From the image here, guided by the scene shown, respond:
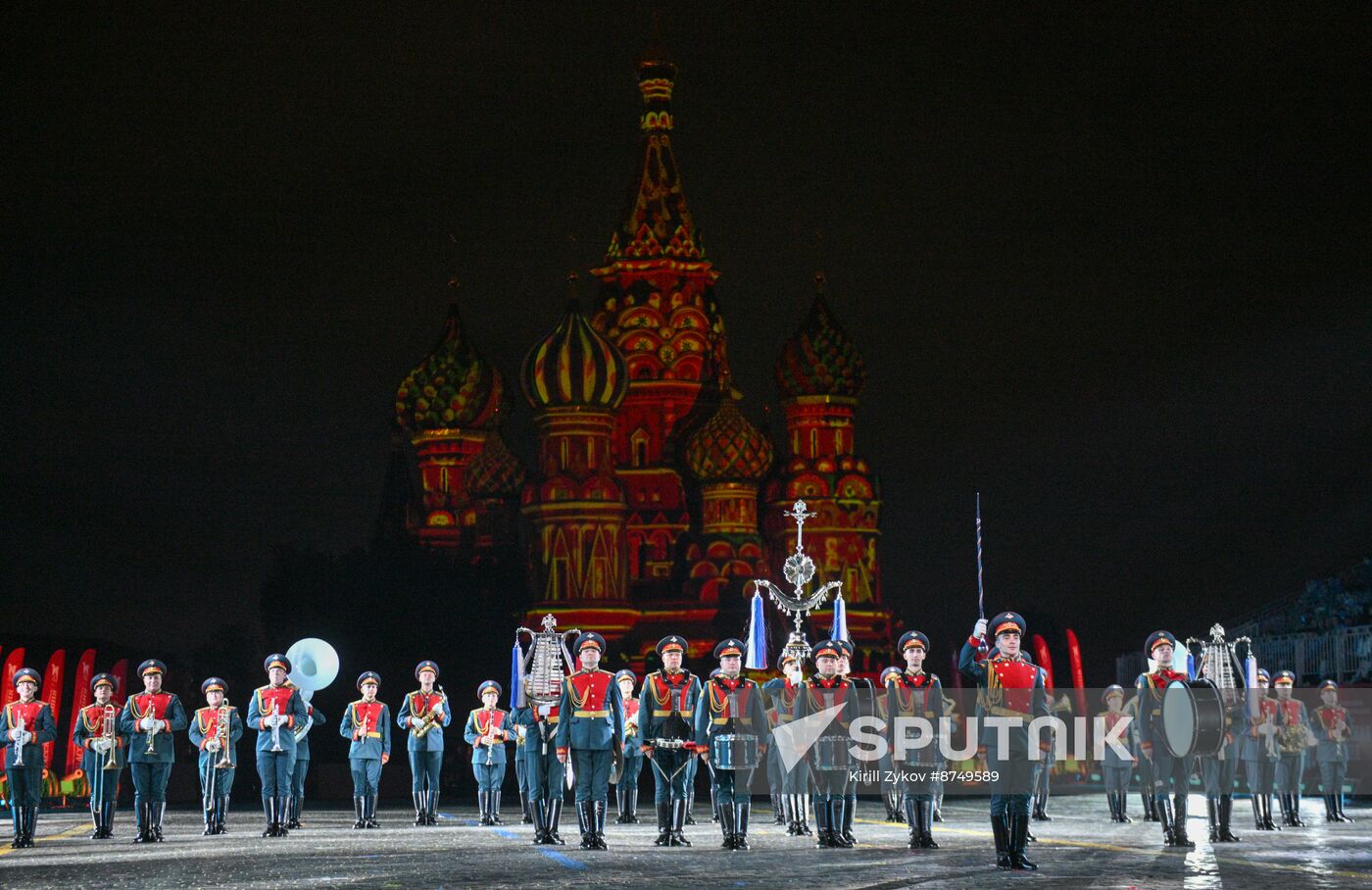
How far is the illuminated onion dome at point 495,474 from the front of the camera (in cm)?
7194

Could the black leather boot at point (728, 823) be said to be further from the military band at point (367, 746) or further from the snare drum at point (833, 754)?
the military band at point (367, 746)

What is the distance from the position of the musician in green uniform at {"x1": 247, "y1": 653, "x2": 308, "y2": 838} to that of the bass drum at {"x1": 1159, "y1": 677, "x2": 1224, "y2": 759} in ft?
28.1

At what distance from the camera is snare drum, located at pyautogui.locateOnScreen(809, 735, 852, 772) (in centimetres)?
1775

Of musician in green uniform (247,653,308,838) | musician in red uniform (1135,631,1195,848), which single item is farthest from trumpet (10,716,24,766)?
musician in red uniform (1135,631,1195,848)

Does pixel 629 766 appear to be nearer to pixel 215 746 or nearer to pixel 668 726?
pixel 215 746

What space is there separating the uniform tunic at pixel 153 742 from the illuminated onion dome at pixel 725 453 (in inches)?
1906

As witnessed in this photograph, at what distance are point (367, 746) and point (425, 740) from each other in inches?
32.5

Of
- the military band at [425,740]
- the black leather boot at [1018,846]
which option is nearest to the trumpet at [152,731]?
the military band at [425,740]

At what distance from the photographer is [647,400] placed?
70.6m

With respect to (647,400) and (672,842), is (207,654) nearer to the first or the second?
(647,400)

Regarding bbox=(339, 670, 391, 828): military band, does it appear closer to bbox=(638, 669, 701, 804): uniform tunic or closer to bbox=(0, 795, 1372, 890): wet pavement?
bbox=(0, 795, 1372, 890): wet pavement

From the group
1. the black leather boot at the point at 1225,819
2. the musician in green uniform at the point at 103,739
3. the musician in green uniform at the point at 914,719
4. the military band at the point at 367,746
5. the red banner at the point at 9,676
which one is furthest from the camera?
the red banner at the point at 9,676

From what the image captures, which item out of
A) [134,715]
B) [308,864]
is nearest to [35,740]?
[134,715]

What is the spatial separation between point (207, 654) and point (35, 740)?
40.7 metres
